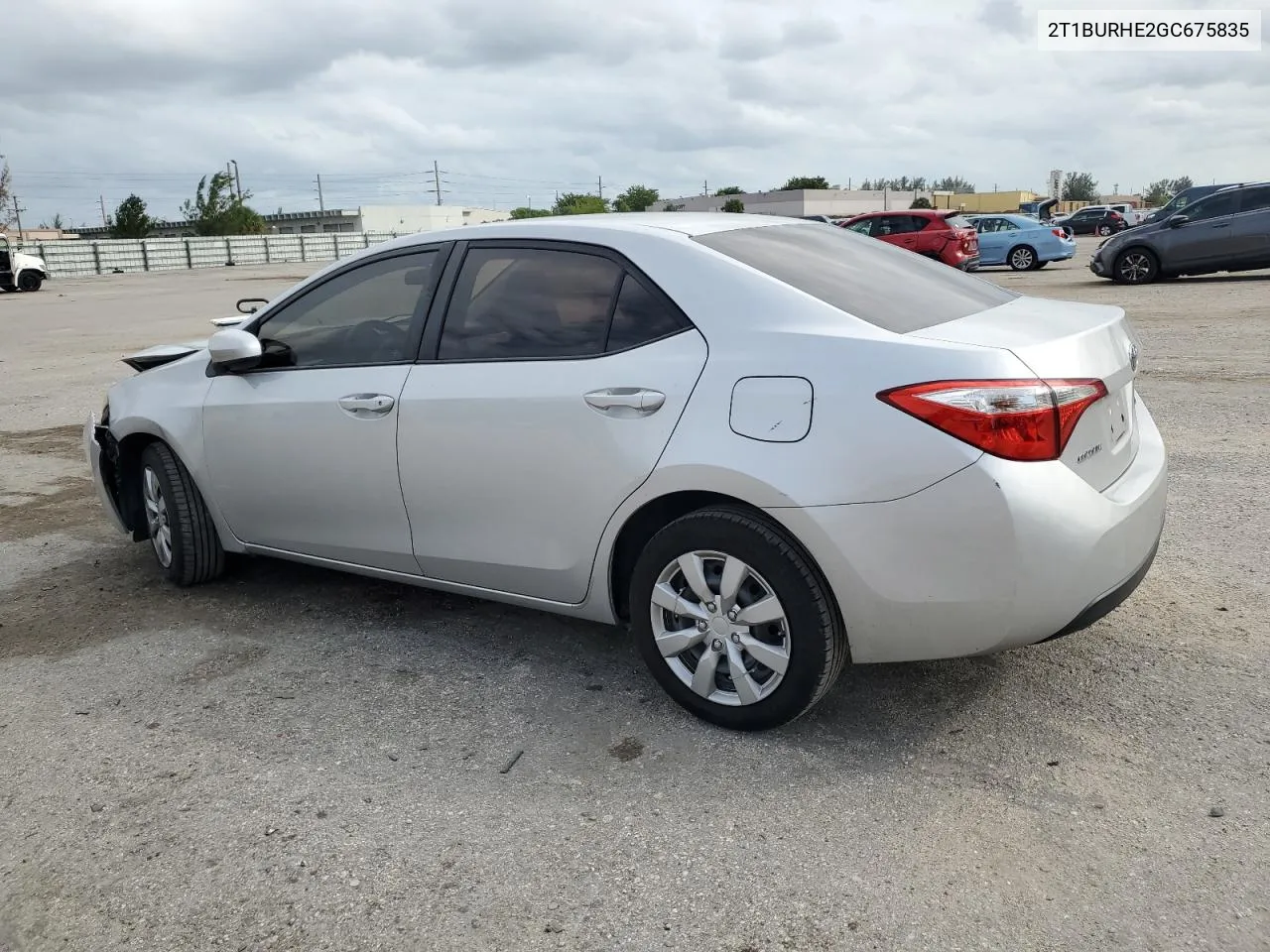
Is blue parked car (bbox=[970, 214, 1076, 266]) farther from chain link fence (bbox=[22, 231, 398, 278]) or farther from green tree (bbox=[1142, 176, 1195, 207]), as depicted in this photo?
green tree (bbox=[1142, 176, 1195, 207])

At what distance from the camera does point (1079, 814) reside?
2.88 meters

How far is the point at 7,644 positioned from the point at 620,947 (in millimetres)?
3187

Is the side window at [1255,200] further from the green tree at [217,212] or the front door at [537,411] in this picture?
the green tree at [217,212]

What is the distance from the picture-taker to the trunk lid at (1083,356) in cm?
305

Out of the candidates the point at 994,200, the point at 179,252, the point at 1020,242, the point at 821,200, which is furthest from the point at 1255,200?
the point at 994,200

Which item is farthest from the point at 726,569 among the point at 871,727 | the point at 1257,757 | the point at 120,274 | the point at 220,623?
the point at 120,274

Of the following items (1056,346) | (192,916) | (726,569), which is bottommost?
(192,916)

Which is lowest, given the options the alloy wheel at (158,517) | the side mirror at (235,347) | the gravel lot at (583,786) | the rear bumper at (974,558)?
the gravel lot at (583,786)

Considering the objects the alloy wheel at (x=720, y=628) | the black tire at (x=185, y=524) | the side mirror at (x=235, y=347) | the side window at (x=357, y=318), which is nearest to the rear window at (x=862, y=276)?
the alloy wheel at (x=720, y=628)

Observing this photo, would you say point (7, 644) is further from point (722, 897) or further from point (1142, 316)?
point (1142, 316)

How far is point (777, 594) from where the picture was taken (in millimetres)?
3170

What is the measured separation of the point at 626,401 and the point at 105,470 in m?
3.12

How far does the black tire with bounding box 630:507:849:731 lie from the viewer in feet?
10.2

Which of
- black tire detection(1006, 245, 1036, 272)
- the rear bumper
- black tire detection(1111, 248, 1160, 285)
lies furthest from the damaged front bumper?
black tire detection(1006, 245, 1036, 272)
